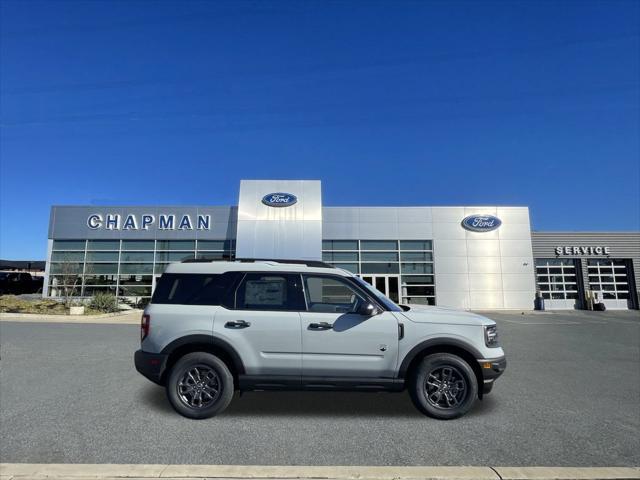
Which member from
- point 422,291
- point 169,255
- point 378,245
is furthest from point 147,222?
point 422,291

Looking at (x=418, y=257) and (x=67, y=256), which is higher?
(x=67, y=256)

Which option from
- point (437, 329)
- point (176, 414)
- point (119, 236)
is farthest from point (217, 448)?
point (119, 236)

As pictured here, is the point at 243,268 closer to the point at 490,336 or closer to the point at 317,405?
the point at 317,405

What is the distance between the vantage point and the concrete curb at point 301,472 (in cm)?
299

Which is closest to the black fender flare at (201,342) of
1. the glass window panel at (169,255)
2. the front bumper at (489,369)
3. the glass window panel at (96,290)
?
the front bumper at (489,369)

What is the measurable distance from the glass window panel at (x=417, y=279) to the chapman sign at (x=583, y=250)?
33.4ft

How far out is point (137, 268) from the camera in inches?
969

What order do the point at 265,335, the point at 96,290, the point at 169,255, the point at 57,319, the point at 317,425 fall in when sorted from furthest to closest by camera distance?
the point at 169,255
the point at 96,290
the point at 57,319
the point at 265,335
the point at 317,425

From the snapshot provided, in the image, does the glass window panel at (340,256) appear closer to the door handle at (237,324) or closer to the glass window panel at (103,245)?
the glass window panel at (103,245)

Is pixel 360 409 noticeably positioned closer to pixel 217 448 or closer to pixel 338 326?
pixel 338 326

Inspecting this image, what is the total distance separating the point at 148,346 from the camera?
14.9 ft

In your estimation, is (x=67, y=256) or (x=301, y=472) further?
(x=67, y=256)

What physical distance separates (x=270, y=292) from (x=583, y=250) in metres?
29.5

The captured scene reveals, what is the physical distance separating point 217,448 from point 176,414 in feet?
3.99
